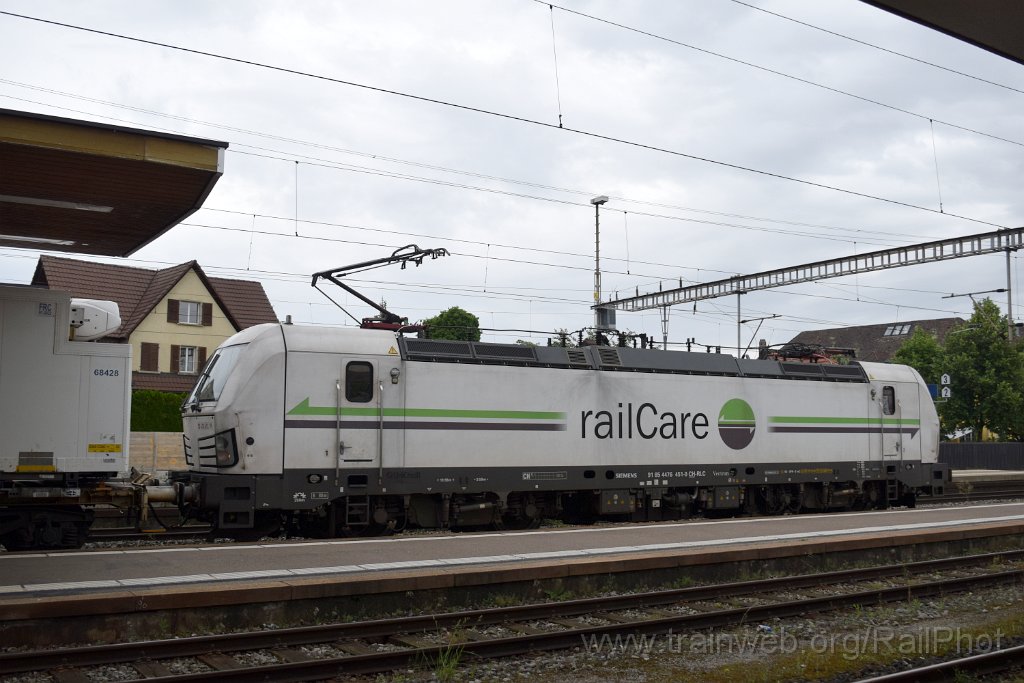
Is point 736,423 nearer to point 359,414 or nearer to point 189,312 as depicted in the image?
point 359,414

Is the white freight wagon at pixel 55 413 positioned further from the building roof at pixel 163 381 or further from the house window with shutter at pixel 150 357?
the house window with shutter at pixel 150 357

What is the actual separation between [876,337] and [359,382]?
79.8 metres

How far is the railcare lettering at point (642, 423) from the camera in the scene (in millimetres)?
17219

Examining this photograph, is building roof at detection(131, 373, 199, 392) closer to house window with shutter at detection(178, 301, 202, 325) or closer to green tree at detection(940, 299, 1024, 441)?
house window with shutter at detection(178, 301, 202, 325)

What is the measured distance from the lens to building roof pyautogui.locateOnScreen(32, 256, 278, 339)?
42.2 m

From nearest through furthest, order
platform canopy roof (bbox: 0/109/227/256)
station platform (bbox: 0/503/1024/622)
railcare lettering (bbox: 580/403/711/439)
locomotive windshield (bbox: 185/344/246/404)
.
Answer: station platform (bbox: 0/503/1024/622)
platform canopy roof (bbox: 0/109/227/256)
locomotive windshield (bbox: 185/344/246/404)
railcare lettering (bbox: 580/403/711/439)

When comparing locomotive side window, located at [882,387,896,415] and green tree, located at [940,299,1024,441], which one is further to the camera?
green tree, located at [940,299,1024,441]

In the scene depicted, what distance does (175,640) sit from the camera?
8.20 m

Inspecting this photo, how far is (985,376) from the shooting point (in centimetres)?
4550

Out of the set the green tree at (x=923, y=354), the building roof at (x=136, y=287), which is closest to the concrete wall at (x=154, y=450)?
the building roof at (x=136, y=287)

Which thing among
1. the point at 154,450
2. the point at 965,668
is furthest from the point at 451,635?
the point at 154,450

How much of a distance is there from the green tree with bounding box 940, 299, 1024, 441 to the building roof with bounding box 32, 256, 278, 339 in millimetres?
35642

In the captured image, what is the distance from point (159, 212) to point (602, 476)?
9407 mm

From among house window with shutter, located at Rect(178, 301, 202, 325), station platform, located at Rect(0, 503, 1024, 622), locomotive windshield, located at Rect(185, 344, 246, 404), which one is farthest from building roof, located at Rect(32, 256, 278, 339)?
station platform, located at Rect(0, 503, 1024, 622)
